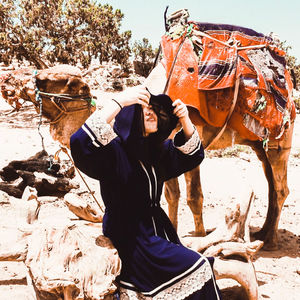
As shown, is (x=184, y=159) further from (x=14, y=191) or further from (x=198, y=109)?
(x=14, y=191)

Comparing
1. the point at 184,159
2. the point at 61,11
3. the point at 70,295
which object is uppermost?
the point at 61,11

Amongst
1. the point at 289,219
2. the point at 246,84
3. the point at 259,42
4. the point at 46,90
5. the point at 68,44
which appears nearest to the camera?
the point at 46,90

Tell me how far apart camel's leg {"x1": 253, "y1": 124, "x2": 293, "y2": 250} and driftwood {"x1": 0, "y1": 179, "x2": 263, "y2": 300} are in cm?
166

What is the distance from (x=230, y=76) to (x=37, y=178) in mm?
3717

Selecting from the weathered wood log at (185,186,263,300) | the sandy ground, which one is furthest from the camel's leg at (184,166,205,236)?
the weathered wood log at (185,186,263,300)

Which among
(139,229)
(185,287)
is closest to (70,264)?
(139,229)

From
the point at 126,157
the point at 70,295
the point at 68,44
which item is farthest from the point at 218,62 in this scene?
the point at 68,44

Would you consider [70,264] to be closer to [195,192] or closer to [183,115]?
[183,115]

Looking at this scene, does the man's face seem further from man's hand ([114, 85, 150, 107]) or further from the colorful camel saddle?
the colorful camel saddle

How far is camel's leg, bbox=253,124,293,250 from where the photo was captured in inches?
170

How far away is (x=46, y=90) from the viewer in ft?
10.1

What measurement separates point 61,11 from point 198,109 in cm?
1628

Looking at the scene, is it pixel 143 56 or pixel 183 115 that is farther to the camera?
pixel 143 56

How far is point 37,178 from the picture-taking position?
579cm
